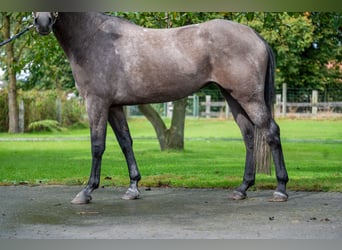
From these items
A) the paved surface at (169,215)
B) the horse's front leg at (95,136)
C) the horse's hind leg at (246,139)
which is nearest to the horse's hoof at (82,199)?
the horse's front leg at (95,136)

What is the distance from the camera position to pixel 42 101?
30656mm

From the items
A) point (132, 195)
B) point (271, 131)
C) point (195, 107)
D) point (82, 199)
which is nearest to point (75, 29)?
point (82, 199)

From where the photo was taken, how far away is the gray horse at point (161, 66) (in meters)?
7.01

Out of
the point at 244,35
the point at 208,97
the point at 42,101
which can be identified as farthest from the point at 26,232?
the point at 208,97

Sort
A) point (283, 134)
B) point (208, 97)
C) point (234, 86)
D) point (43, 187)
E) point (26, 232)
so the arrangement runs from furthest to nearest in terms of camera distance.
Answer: point (208, 97), point (283, 134), point (43, 187), point (234, 86), point (26, 232)

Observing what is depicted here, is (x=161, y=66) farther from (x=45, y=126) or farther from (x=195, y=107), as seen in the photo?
(x=195, y=107)

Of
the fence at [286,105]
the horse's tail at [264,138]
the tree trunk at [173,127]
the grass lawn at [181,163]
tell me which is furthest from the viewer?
the fence at [286,105]

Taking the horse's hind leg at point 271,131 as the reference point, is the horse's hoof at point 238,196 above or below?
below

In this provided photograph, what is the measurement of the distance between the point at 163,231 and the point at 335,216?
6.21 ft

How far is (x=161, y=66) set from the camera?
23.1ft

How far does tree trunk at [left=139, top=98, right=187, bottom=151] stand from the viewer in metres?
17.0

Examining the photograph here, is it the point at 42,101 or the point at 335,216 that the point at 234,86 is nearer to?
the point at 335,216

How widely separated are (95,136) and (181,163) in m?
7.09

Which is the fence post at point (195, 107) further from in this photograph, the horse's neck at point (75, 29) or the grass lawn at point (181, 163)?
the horse's neck at point (75, 29)
